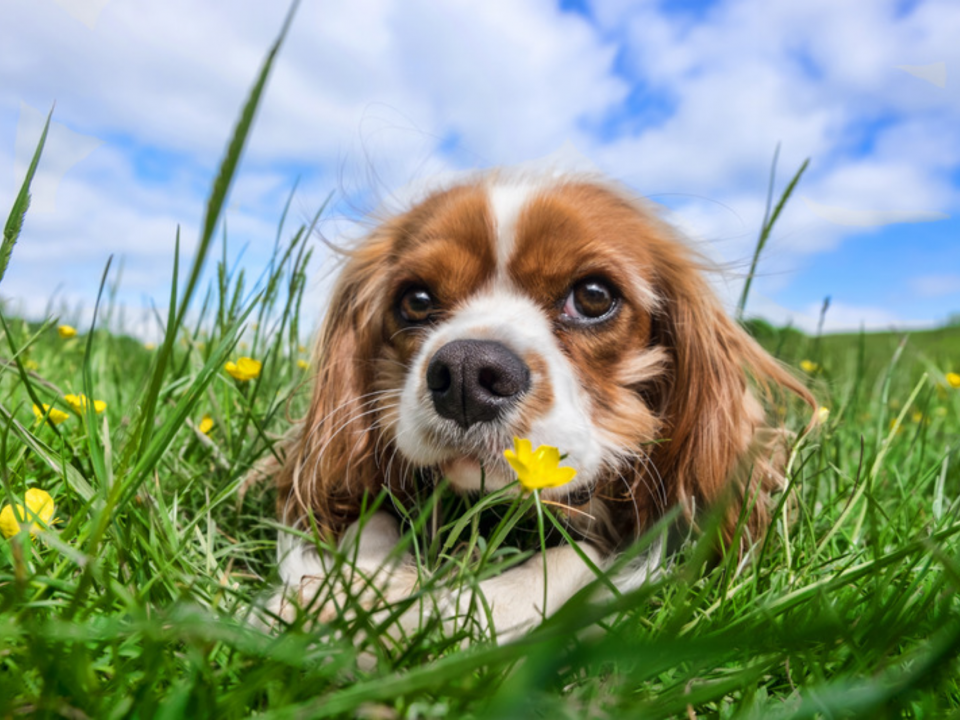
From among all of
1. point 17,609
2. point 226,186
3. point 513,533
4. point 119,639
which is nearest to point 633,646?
point 226,186

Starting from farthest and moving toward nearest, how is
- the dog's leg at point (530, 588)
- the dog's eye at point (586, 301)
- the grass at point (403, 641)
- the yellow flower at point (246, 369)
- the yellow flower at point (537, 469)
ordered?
the yellow flower at point (246, 369)
the dog's eye at point (586, 301)
the dog's leg at point (530, 588)
the yellow flower at point (537, 469)
the grass at point (403, 641)

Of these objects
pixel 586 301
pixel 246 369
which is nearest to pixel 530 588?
pixel 586 301

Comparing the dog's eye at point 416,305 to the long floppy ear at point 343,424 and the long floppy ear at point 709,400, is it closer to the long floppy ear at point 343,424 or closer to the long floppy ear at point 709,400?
the long floppy ear at point 343,424

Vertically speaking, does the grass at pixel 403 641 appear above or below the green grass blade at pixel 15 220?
below

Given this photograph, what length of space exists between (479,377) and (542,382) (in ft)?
0.44

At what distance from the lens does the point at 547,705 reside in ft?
2.59

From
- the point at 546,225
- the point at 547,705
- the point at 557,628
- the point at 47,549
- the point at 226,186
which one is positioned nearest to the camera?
the point at 226,186

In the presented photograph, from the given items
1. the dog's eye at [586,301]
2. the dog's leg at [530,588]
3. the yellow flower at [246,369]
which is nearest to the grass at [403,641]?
the dog's leg at [530,588]

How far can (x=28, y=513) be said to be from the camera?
1114 millimetres

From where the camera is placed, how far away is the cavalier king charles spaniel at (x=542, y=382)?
4.74 feet

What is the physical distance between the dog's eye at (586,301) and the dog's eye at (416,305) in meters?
0.34

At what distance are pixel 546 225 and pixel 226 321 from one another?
0.95 metres

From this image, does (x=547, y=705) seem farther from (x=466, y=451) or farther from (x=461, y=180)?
(x=461, y=180)

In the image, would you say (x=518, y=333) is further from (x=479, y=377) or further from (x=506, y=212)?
(x=506, y=212)
